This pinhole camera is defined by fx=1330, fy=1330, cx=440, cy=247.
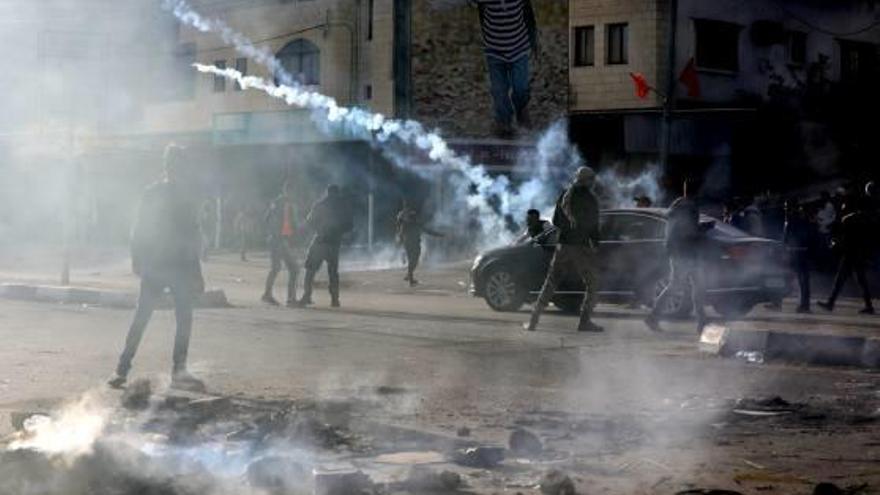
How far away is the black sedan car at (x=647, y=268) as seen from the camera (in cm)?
1568

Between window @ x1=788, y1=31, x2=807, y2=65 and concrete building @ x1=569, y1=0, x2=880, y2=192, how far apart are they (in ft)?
0.09

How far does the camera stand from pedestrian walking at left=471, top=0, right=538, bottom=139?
33688 millimetres

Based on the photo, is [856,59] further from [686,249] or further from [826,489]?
[826,489]

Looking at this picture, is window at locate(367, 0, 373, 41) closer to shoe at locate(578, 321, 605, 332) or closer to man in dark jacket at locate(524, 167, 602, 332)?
man in dark jacket at locate(524, 167, 602, 332)

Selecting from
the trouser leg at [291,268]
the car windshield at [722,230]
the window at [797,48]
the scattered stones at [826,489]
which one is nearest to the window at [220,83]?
the trouser leg at [291,268]

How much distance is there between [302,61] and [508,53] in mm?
5304

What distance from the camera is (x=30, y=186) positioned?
30.7 m

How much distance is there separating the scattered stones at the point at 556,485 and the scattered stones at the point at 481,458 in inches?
23.2

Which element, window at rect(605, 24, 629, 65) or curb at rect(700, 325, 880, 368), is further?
window at rect(605, 24, 629, 65)

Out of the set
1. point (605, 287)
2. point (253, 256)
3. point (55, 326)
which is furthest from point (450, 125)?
point (55, 326)

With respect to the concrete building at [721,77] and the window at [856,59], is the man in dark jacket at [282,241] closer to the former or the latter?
the concrete building at [721,77]

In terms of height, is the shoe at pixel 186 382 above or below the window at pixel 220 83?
below

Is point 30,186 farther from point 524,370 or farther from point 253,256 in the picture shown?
point 524,370

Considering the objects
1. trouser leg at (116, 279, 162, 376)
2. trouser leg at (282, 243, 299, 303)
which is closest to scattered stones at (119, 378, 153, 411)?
trouser leg at (116, 279, 162, 376)
